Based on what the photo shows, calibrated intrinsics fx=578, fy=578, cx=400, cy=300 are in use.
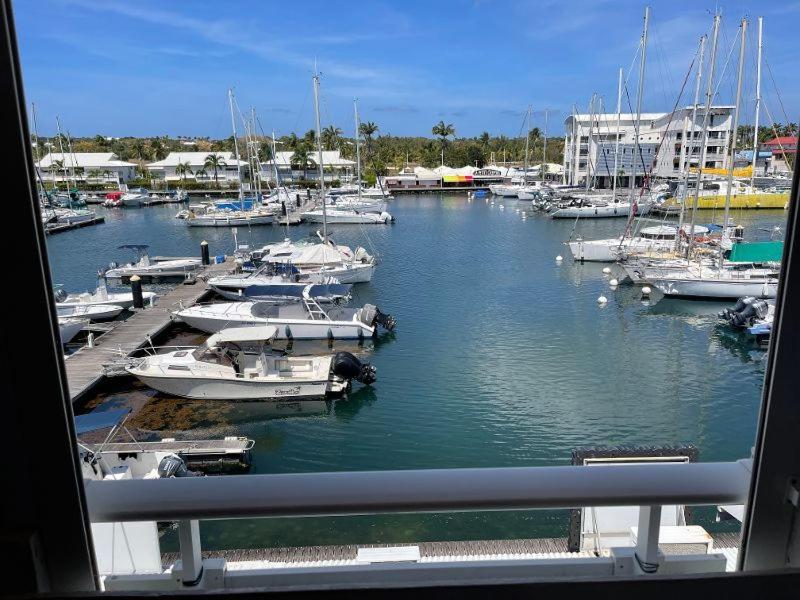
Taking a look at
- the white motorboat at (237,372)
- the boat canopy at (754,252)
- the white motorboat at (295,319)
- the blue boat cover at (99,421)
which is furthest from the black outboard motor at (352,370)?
the boat canopy at (754,252)

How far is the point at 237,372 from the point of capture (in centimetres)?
1102

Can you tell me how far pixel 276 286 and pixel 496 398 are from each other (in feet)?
26.0

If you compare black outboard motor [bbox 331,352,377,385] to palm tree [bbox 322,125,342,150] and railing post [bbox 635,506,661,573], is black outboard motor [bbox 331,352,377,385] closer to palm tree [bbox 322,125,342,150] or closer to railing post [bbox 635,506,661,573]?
railing post [bbox 635,506,661,573]

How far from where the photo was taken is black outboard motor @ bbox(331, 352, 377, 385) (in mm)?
11406

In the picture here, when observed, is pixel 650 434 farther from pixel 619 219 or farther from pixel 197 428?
pixel 619 219

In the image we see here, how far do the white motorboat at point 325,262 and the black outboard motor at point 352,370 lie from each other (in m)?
7.22

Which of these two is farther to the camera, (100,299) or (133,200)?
(133,200)

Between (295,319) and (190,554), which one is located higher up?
(190,554)

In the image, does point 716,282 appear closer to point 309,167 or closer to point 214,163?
point 309,167

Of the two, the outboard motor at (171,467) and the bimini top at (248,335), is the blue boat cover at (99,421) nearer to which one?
the outboard motor at (171,467)

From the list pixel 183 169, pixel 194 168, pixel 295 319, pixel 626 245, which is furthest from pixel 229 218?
pixel 194 168

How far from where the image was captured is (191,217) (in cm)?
3584

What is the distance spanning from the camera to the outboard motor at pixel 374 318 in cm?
1433

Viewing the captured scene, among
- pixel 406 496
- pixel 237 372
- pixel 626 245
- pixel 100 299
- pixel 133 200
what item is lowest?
pixel 237 372
